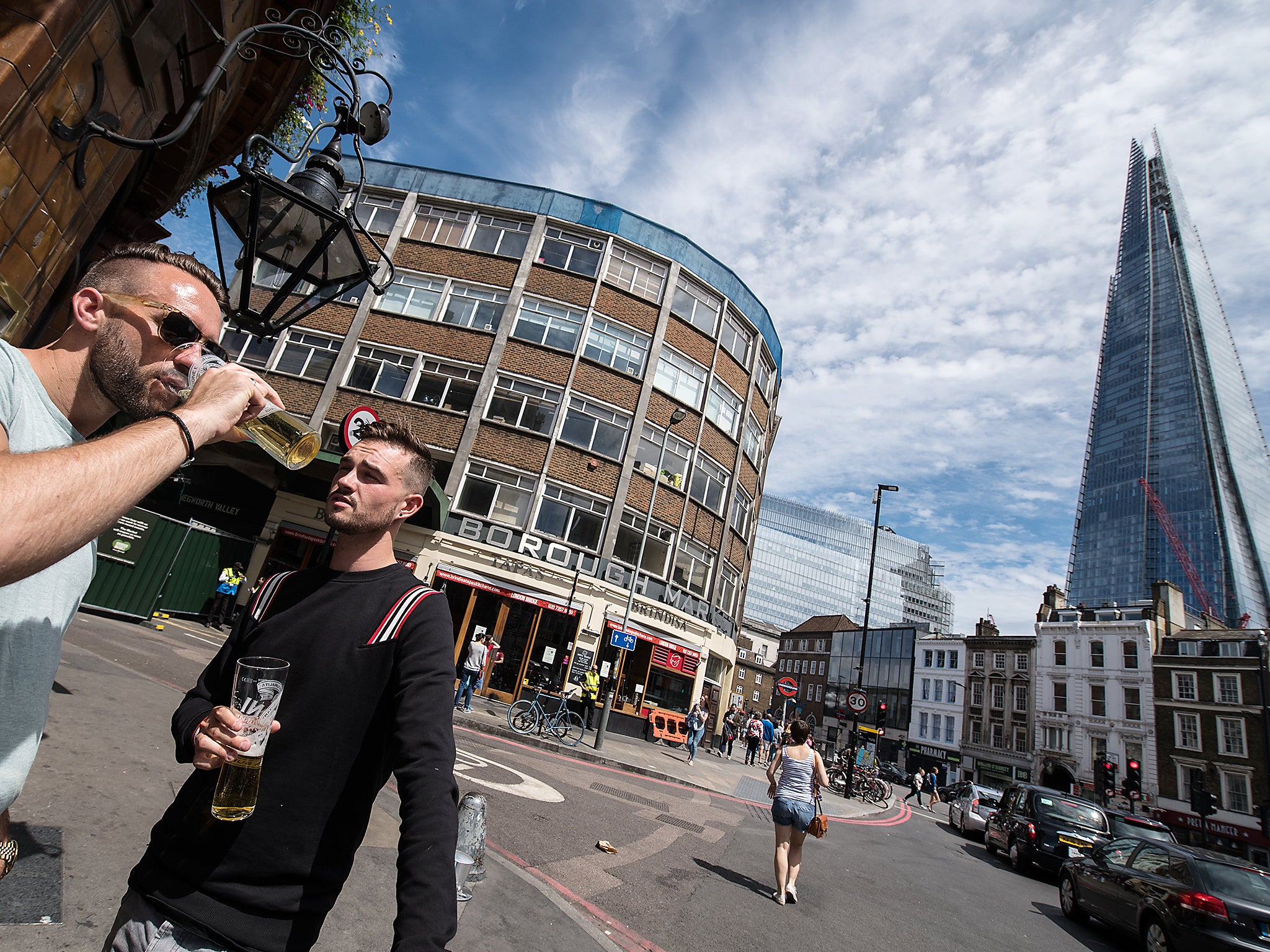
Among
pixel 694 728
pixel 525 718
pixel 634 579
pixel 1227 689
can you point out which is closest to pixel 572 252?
pixel 634 579

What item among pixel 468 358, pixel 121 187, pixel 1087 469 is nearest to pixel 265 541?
pixel 468 358

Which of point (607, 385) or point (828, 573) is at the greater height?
point (828, 573)

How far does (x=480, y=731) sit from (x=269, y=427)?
39.3 feet

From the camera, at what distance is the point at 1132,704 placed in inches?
1706

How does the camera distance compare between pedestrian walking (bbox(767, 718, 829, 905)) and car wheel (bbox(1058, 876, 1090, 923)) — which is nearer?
pedestrian walking (bbox(767, 718, 829, 905))

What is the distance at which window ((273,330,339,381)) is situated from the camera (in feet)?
71.7

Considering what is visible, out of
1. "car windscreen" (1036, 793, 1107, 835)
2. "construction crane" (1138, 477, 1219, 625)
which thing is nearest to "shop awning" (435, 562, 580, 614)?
"car windscreen" (1036, 793, 1107, 835)

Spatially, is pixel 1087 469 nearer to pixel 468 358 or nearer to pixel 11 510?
pixel 468 358

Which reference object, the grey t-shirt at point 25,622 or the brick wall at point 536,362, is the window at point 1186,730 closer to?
the brick wall at point 536,362

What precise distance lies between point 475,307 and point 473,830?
71.1ft

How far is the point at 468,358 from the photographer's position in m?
21.5

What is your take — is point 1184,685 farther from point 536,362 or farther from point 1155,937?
point 536,362

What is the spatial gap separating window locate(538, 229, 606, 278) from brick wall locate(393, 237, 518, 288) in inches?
54.3

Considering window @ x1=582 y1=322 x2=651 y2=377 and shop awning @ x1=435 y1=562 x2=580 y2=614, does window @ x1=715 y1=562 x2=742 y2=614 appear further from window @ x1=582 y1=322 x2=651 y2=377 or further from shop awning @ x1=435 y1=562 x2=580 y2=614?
window @ x1=582 y1=322 x2=651 y2=377
